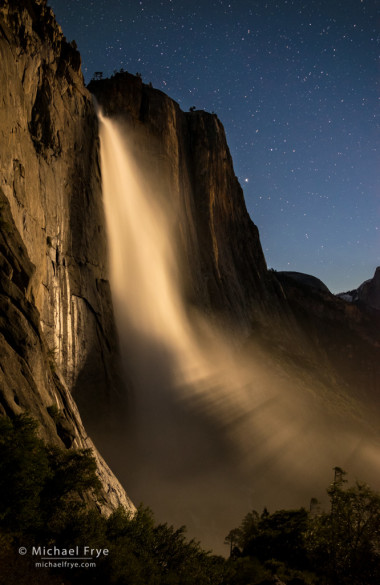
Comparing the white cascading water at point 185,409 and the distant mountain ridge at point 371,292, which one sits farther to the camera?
the distant mountain ridge at point 371,292

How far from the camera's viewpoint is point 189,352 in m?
34.8

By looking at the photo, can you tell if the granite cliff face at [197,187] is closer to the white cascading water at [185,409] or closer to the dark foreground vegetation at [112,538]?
the white cascading water at [185,409]

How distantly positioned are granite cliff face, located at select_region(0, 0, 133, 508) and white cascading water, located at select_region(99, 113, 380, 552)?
368 cm

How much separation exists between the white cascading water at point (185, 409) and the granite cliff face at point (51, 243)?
3.68 metres

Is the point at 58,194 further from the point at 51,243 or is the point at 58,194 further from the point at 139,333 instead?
the point at 139,333

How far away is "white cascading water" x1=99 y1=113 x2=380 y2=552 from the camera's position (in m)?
22.0

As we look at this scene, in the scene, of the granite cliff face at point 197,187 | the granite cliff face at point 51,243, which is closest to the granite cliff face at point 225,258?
the granite cliff face at point 197,187

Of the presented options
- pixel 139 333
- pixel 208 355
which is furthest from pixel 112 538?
pixel 208 355

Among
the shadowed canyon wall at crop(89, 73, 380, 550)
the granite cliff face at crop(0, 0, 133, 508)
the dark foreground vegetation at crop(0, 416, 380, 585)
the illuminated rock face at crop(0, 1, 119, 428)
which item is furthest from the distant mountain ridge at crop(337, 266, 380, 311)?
the dark foreground vegetation at crop(0, 416, 380, 585)

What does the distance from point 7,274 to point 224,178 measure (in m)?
43.5

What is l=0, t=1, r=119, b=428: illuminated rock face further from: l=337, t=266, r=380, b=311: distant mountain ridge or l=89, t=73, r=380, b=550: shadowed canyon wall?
l=337, t=266, r=380, b=311: distant mountain ridge

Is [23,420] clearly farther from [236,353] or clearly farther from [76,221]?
[236,353]

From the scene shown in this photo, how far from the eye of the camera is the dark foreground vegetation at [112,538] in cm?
712

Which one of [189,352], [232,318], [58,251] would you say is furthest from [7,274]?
[232,318]
